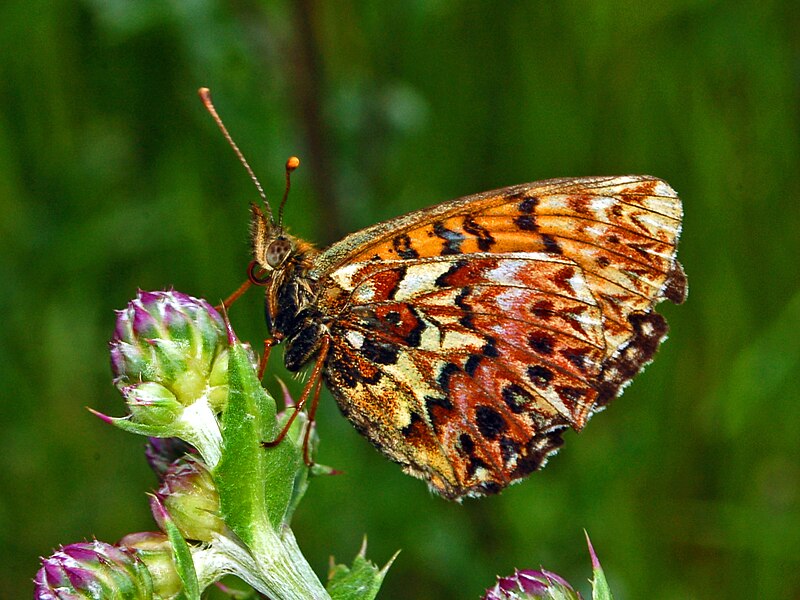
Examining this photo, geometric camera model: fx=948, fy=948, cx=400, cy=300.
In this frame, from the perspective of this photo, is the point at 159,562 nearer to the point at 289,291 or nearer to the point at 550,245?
the point at 289,291

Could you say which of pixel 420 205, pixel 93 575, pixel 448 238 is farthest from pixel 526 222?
pixel 420 205

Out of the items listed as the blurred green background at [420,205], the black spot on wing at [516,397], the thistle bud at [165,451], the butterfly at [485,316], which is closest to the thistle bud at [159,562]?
the thistle bud at [165,451]

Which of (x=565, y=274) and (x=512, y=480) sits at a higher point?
(x=565, y=274)

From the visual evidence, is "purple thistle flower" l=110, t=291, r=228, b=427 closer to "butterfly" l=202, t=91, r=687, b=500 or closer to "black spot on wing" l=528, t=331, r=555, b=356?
"butterfly" l=202, t=91, r=687, b=500

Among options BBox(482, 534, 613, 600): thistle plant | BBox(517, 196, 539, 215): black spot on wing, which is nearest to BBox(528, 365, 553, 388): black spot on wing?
BBox(517, 196, 539, 215): black spot on wing

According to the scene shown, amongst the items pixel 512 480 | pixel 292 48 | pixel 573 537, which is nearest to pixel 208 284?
pixel 292 48

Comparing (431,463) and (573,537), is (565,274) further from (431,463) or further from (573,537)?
(573,537)

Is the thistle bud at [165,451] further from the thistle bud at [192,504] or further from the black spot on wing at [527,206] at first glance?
the black spot on wing at [527,206]
